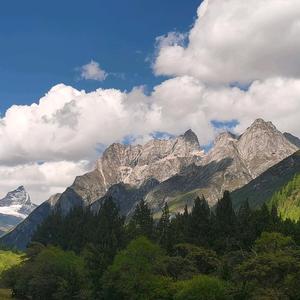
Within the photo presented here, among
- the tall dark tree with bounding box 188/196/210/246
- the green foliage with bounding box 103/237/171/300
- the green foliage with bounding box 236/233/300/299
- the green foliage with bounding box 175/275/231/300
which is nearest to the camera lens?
the green foliage with bounding box 236/233/300/299

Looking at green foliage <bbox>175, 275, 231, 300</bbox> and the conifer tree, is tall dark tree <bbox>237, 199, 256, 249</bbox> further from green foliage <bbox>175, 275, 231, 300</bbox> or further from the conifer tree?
green foliage <bbox>175, 275, 231, 300</bbox>

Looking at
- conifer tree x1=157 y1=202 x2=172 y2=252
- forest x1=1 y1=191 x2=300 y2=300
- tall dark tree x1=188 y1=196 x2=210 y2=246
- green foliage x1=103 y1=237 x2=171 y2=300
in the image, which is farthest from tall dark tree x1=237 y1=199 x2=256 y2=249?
green foliage x1=103 y1=237 x2=171 y2=300

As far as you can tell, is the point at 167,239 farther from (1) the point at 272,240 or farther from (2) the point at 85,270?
(1) the point at 272,240

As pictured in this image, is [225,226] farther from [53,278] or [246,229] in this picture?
[53,278]

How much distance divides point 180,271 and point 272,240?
25606 mm

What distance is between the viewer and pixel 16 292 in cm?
18338

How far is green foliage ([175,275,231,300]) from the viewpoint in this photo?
359 ft

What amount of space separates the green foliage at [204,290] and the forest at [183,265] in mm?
209

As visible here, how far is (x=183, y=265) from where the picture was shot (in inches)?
5463

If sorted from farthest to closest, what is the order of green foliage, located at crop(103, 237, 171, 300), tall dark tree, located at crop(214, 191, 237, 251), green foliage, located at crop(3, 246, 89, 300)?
tall dark tree, located at crop(214, 191, 237, 251)
green foliage, located at crop(3, 246, 89, 300)
green foliage, located at crop(103, 237, 171, 300)

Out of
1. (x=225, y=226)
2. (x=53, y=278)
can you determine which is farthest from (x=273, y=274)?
(x=53, y=278)

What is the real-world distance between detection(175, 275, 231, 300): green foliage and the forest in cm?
21

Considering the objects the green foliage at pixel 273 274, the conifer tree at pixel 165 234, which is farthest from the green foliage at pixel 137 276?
the conifer tree at pixel 165 234

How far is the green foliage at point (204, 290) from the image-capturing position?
4306 inches
